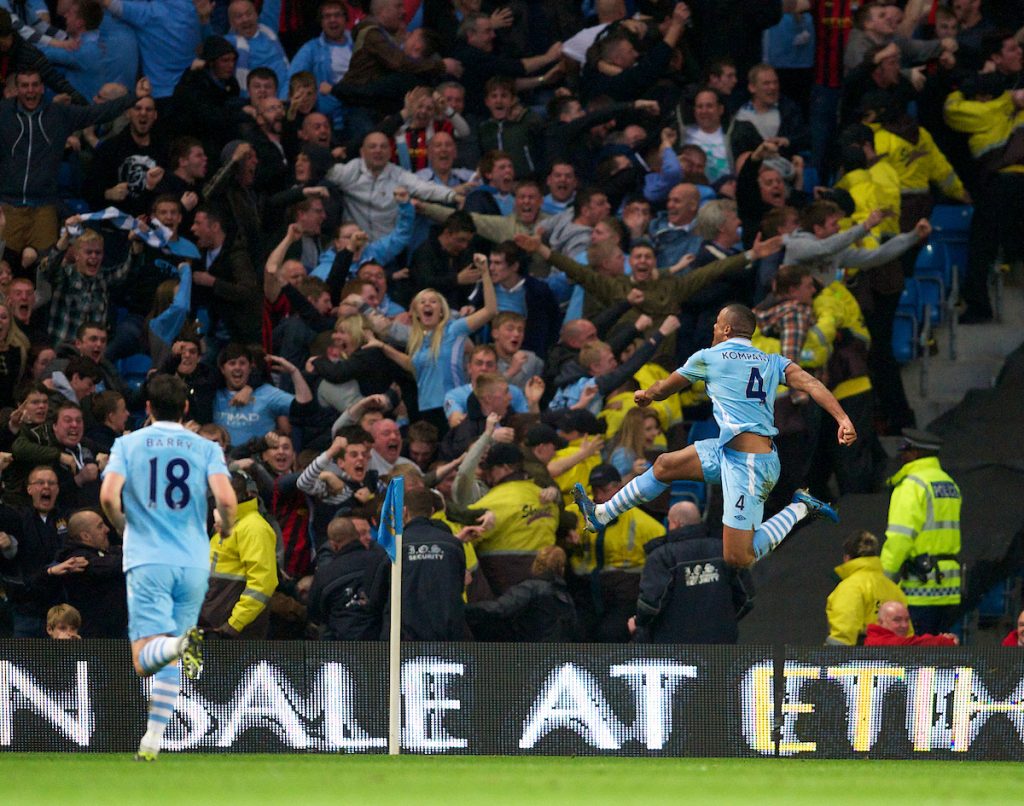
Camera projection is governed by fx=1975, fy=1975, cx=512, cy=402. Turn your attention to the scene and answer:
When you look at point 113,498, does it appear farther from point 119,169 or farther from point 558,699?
point 119,169

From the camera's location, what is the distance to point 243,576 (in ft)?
48.3

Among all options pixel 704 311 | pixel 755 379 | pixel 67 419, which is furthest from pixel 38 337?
pixel 755 379

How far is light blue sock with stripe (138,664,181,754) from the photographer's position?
1166 centimetres

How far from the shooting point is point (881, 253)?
17734mm

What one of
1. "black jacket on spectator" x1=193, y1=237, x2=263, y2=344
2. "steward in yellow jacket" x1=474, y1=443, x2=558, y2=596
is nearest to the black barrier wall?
"steward in yellow jacket" x1=474, y1=443, x2=558, y2=596

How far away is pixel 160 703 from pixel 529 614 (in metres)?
3.80

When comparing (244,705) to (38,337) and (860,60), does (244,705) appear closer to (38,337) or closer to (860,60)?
(38,337)

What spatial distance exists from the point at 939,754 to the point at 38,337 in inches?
327

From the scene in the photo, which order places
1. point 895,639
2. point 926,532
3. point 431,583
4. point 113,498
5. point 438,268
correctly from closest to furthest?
point 113,498 < point 431,583 < point 895,639 < point 926,532 < point 438,268

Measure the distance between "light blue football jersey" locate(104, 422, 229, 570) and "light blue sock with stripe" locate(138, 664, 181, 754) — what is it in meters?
0.74

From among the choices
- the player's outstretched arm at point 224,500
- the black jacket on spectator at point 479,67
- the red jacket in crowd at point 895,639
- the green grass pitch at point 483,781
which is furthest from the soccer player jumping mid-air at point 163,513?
the black jacket on spectator at point 479,67

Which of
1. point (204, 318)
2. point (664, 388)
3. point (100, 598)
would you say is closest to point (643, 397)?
point (664, 388)

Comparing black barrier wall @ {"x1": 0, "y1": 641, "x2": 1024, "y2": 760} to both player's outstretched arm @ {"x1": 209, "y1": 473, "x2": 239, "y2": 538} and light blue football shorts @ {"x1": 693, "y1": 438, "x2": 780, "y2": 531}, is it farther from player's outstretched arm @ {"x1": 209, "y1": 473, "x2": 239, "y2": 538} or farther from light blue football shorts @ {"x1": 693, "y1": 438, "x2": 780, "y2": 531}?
player's outstretched arm @ {"x1": 209, "y1": 473, "x2": 239, "y2": 538}

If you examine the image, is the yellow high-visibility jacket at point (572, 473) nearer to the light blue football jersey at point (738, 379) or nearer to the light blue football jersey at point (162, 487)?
the light blue football jersey at point (738, 379)
